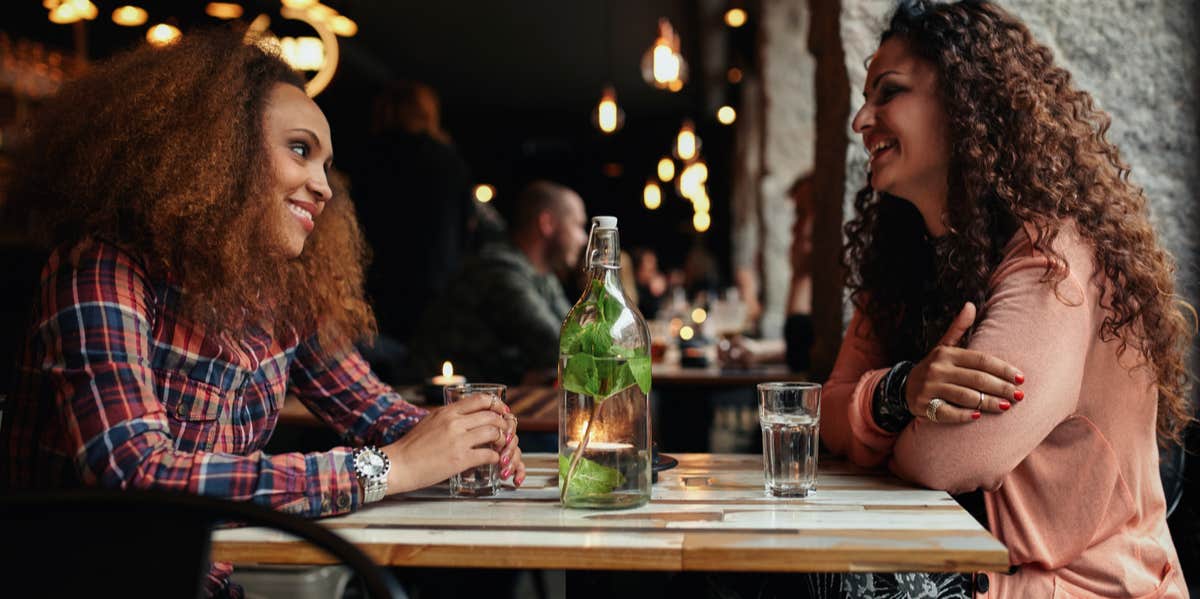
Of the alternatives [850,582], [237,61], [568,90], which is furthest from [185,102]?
[568,90]

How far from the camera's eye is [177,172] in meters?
1.35

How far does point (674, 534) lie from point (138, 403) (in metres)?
0.64

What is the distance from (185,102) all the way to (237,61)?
11 cm

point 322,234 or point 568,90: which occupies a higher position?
point 568,90

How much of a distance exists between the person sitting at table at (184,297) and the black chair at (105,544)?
419 mm

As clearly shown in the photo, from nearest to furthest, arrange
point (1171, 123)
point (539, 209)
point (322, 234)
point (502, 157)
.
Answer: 1. point (322, 234)
2. point (1171, 123)
3. point (539, 209)
4. point (502, 157)

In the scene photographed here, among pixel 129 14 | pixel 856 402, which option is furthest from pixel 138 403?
pixel 129 14

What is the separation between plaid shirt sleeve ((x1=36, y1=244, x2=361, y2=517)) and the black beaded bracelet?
29.8 inches

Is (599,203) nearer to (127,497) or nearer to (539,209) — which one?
(539,209)

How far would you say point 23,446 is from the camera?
127 cm

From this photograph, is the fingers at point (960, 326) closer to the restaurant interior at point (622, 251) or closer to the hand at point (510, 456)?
the restaurant interior at point (622, 251)

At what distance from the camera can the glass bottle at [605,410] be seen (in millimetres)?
1276

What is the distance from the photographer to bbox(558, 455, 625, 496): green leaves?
4.17 ft

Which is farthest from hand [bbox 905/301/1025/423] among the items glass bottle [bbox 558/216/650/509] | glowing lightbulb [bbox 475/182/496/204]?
glowing lightbulb [bbox 475/182/496/204]
